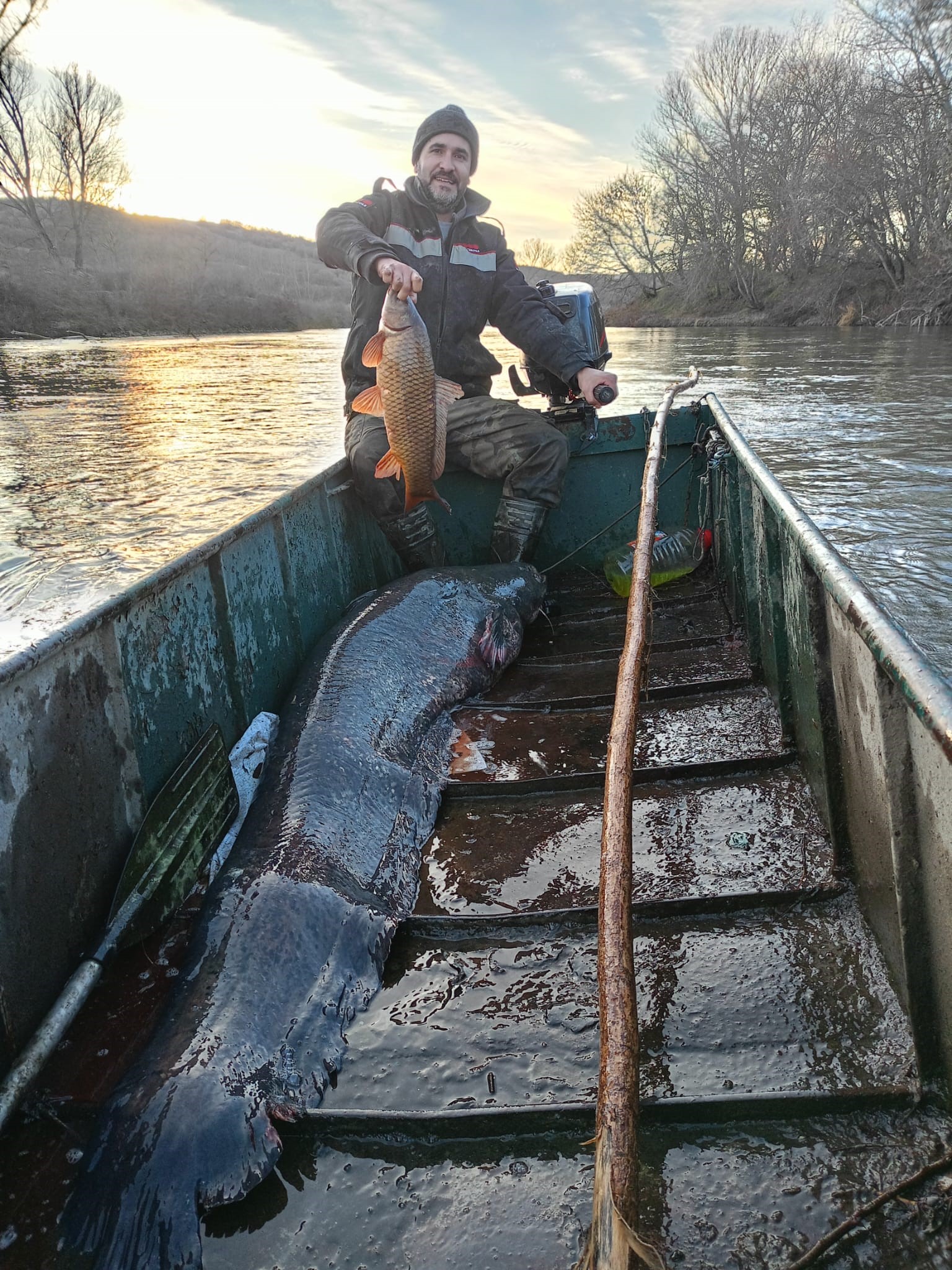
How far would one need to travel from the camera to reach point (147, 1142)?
1.76m

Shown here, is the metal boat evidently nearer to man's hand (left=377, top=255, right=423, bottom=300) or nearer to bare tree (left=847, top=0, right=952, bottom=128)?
man's hand (left=377, top=255, right=423, bottom=300)

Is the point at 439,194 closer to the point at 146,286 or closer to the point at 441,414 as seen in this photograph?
the point at 441,414

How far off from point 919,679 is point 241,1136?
62.6 inches

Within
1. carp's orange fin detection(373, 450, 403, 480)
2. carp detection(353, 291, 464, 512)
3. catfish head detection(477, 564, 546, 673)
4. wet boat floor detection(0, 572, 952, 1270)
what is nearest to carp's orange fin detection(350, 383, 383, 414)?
carp detection(353, 291, 464, 512)

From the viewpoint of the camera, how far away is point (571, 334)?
556 cm

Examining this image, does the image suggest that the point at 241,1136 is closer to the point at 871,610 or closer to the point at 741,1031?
the point at 741,1031

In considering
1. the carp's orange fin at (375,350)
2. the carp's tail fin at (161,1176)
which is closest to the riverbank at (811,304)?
the carp's orange fin at (375,350)

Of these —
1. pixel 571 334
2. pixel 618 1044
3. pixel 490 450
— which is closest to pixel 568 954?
pixel 618 1044

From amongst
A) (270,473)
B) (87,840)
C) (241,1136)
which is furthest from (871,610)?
(270,473)

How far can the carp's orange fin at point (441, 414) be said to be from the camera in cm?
428

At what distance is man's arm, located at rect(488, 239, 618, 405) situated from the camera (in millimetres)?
5309

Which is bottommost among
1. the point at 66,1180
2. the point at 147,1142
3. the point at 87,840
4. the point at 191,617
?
the point at 66,1180

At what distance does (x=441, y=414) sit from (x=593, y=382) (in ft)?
4.02

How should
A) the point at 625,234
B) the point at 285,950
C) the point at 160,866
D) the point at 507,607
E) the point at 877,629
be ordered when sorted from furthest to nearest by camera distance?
the point at 625,234 → the point at 507,607 → the point at 160,866 → the point at 285,950 → the point at 877,629
